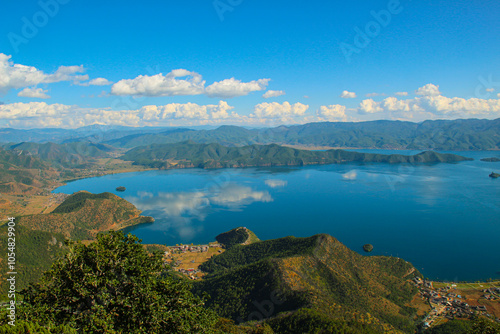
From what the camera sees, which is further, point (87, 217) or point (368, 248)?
point (87, 217)

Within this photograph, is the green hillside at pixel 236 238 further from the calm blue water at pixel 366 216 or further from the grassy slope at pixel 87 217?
the grassy slope at pixel 87 217

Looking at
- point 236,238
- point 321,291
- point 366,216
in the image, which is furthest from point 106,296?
point 366,216

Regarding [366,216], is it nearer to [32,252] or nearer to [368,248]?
[368,248]

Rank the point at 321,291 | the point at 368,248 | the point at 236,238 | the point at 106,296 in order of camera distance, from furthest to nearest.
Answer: the point at 236,238 < the point at 368,248 < the point at 321,291 < the point at 106,296

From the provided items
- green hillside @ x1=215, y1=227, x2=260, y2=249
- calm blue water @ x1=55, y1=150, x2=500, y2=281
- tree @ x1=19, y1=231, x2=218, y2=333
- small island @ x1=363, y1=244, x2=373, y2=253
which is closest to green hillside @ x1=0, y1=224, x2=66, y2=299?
calm blue water @ x1=55, y1=150, x2=500, y2=281

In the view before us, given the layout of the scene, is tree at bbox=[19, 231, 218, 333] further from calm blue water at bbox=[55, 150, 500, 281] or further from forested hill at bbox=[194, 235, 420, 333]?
calm blue water at bbox=[55, 150, 500, 281]

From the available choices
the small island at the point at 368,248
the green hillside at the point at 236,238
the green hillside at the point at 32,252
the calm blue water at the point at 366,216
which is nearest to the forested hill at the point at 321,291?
the small island at the point at 368,248
